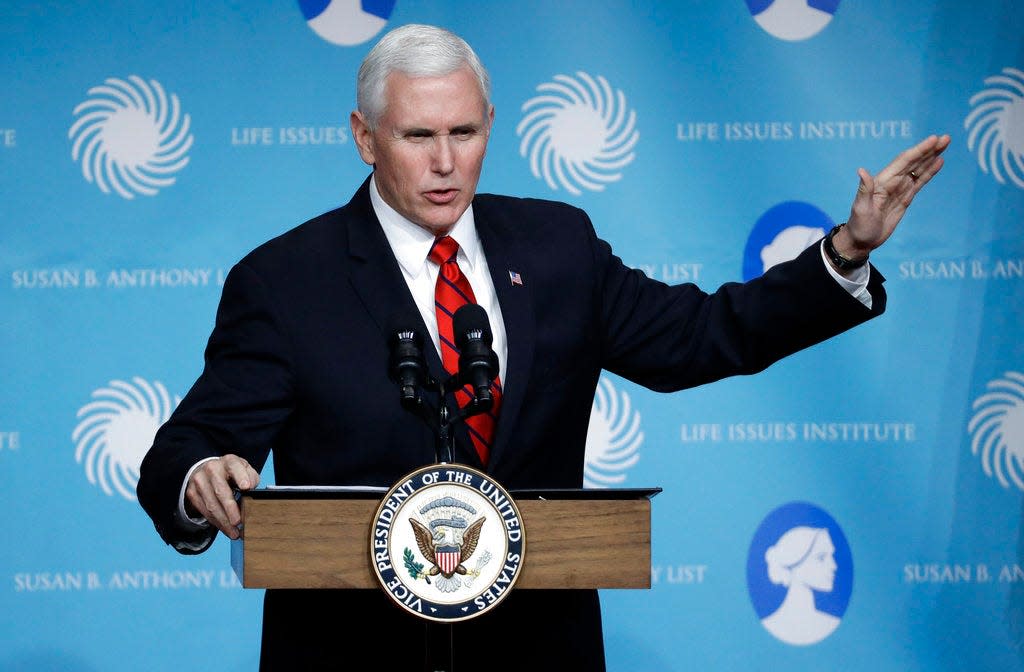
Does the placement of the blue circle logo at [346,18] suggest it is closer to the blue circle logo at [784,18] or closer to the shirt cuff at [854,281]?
the blue circle logo at [784,18]

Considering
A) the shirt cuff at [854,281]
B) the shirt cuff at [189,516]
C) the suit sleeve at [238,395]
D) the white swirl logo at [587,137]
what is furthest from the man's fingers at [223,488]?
the white swirl logo at [587,137]

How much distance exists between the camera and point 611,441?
140 inches

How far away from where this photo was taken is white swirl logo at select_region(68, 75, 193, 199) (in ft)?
11.6

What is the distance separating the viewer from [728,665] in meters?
3.53

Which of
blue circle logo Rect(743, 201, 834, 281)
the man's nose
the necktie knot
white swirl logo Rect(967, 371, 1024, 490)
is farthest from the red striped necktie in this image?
white swirl logo Rect(967, 371, 1024, 490)

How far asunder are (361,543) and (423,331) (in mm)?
459

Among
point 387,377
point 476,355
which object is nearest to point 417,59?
point 387,377

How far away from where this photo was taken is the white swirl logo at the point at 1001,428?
11.5 ft

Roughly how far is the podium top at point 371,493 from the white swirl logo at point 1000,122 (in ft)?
7.56

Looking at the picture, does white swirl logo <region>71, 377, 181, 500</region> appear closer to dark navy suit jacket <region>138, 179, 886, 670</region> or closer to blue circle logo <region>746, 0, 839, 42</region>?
dark navy suit jacket <region>138, 179, 886, 670</region>

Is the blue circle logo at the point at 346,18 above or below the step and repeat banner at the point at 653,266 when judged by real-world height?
above

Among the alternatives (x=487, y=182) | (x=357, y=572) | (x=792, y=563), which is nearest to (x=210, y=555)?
(x=487, y=182)

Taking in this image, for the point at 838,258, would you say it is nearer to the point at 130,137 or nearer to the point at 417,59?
the point at 417,59

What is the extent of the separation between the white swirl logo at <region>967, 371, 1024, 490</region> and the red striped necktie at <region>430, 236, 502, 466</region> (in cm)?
198
